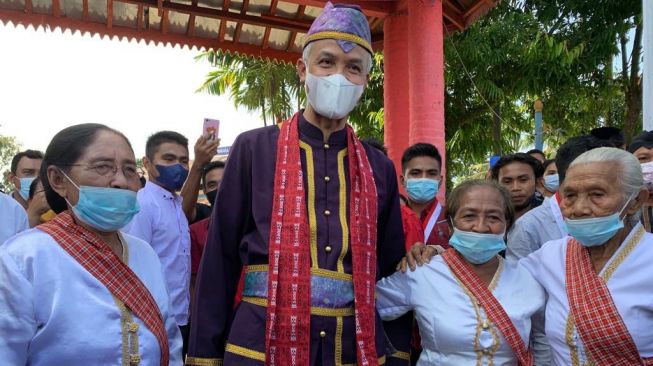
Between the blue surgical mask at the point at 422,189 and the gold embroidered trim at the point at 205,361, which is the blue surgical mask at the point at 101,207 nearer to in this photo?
the gold embroidered trim at the point at 205,361

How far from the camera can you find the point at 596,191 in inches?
93.1

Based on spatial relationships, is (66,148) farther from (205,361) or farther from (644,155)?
(644,155)

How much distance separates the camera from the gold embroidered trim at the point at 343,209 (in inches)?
85.6

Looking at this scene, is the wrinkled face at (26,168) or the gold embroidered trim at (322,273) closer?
the gold embroidered trim at (322,273)

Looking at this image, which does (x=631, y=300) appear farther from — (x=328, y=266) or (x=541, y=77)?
(x=541, y=77)

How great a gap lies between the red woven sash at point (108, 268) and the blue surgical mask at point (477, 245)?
4.33 ft

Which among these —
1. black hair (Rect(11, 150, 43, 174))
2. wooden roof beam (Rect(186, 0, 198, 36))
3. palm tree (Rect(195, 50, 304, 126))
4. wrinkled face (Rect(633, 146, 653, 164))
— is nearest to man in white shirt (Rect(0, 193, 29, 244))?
black hair (Rect(11, 150, 43, 174))

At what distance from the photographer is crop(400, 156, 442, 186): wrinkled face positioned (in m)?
3.92

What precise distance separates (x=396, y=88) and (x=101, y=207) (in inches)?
209

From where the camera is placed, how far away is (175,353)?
7.54 feet

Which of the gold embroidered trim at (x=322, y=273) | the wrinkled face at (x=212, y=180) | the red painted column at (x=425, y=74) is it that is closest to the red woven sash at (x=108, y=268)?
the gold embroidered trim at (x=322, y=273)

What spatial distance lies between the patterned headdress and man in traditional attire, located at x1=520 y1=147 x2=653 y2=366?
3.44 ft

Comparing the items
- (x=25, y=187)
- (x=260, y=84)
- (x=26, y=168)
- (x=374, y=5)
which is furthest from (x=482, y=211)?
(x=260, y=84)

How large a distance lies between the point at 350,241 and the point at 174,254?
1.89 m
